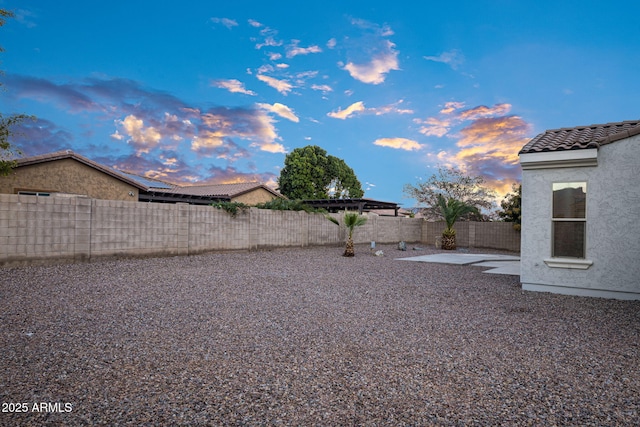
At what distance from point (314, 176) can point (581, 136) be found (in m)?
33.0

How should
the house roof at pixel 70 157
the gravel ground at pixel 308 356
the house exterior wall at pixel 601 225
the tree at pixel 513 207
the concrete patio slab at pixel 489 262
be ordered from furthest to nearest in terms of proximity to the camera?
the tree at pixel 513 207 → the house roof at pixel 70 157 → the concrete patio slab at pixel 489 262 → the house exterior wall at pixel 601 225 → the gravel ground at pixel 308 356

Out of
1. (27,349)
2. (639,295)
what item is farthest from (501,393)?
(639,295)

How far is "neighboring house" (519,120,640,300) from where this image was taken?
7.09m

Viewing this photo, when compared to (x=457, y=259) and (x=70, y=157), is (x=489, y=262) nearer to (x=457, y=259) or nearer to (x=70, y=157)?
(x=457, y=259)

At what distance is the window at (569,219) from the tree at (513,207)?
46.4 feet

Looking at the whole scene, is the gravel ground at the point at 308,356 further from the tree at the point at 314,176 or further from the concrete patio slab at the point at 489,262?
the tree at the point at 314,176

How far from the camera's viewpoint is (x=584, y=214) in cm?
748

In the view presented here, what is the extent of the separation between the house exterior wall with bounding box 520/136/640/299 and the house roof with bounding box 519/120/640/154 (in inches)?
7.5

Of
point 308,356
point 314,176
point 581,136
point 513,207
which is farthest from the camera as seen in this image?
point 314,176

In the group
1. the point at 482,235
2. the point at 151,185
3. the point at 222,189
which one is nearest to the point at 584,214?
the point at 482,235

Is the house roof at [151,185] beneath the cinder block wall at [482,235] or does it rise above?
above

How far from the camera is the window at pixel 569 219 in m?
7.54

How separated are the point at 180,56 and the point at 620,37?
15.2 meters

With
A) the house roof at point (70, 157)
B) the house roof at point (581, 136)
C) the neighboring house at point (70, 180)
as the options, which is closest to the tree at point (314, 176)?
the neighboring house at point (70, 180)
